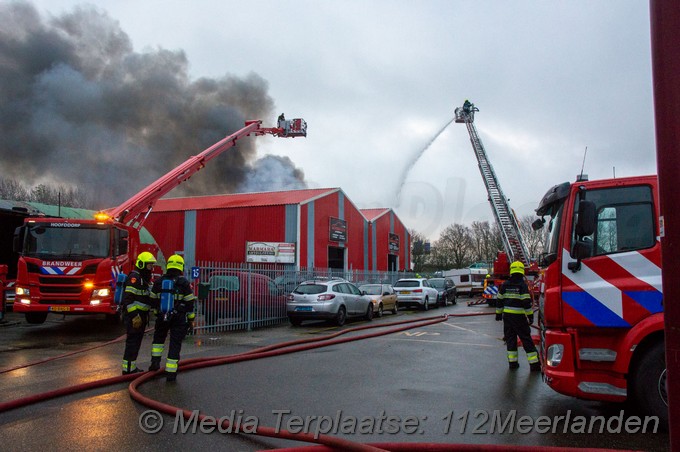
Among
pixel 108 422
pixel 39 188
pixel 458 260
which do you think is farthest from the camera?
pixel 458 260

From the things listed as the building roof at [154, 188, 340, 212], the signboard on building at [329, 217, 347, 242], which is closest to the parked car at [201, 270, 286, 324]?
the building roof at [154, 188, 340, 212]

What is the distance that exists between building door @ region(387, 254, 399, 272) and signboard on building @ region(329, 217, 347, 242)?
882cm

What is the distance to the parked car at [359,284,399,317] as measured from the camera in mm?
18255

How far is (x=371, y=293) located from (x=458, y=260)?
46596 millimetres

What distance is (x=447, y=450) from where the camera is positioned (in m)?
3.70

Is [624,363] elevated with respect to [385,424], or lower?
elevated

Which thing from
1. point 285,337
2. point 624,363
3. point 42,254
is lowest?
point 285,337

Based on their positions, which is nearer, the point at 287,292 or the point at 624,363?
the point at 624,363

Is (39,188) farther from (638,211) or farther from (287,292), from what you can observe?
(638,211)

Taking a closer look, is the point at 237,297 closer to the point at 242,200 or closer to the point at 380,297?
the point at 380,297

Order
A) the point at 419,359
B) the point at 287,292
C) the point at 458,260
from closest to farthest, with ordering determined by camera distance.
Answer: the point at 419,359, the point at 287,292, the point at 458,260

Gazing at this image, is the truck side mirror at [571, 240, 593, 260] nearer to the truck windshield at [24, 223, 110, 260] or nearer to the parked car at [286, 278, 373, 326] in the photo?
the parked car at [286, 278, 373, 326]

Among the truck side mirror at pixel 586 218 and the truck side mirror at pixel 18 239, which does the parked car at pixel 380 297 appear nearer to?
the truck side mirror at pixel 18 239

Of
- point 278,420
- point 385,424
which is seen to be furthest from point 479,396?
point 278,420
